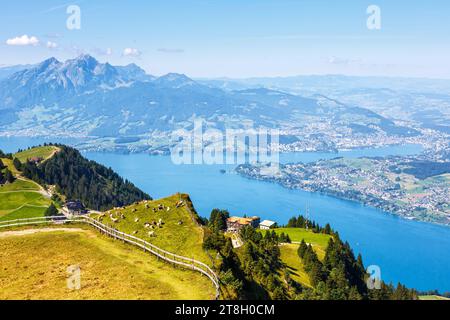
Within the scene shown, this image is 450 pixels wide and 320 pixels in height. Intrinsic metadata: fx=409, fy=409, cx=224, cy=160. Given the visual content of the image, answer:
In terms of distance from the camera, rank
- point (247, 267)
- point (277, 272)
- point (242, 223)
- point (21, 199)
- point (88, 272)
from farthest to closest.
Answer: point (21, 199)
point (242, 223)
point (277, 272)
point (247, 267)
point (88, 272)

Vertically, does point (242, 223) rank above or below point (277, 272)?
below

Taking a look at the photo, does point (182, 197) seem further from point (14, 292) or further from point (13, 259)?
point (14, 292)

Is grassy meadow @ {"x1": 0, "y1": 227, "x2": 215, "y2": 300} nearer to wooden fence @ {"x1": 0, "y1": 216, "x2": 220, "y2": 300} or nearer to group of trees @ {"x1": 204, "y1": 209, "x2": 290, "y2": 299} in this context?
wooden fence @ {"x1": 0, "y1": 216, "x2": 220, "y2": 300}

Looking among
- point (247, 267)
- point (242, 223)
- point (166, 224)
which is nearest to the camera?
point (166, 224)

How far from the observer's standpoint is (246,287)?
43219 mm

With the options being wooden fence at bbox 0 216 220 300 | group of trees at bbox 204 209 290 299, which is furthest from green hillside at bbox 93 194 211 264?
group of trees at bbox 204 209 290 299

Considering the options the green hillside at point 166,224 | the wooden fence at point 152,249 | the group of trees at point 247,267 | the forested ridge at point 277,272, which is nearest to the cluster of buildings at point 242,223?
the forested ridge at point 277,272

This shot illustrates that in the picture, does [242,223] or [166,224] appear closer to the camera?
[166,224]

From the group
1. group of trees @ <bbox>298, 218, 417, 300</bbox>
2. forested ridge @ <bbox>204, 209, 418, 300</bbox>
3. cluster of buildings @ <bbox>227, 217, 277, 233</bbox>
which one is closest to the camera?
forested ridge @ <bbox>204, 209, 418, 300</bbox>

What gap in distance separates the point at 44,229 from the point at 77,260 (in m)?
14.7

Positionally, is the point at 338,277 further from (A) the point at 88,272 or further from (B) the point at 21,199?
(B) the point at 21,199

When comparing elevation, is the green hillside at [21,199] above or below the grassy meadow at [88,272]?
below

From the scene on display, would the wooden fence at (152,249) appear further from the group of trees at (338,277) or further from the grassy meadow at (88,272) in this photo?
the group of trees at (338,277)

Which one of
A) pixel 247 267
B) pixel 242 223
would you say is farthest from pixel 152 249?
pixel 242 223
